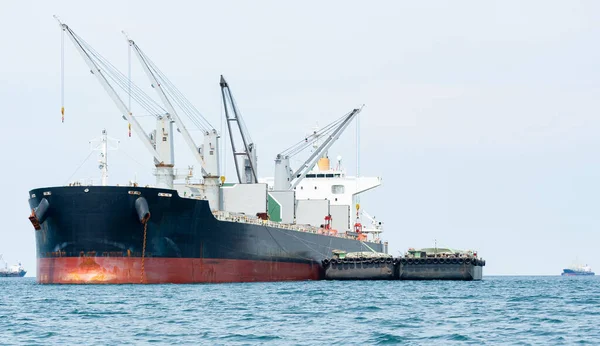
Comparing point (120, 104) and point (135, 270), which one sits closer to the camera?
point (135, 270)

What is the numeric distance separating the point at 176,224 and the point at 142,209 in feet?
10.0

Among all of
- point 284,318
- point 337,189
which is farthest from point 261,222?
point 284,318

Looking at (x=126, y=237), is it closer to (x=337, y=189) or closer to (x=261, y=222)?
(x=261, y=222)

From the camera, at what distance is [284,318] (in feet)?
108

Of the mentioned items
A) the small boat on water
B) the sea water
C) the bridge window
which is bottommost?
the sea water

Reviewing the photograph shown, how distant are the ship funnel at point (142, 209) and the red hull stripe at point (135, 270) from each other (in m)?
2.34

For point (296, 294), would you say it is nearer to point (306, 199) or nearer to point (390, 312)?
point (390, 312)

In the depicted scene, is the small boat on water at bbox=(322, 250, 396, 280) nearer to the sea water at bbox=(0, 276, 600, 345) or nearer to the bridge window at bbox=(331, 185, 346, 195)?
the bridge window at bbox=(331, 185, 346, 195)

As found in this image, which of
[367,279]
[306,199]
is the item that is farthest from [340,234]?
[367,279]

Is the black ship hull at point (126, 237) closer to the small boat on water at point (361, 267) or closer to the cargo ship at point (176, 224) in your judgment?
the cargo ship at point (176, 224)

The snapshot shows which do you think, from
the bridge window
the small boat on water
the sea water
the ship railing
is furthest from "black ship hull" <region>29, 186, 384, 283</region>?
the bridge window

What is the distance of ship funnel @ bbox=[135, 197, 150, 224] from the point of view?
4916cm

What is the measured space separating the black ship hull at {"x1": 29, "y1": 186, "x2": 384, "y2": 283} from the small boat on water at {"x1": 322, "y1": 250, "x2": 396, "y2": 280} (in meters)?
14.6

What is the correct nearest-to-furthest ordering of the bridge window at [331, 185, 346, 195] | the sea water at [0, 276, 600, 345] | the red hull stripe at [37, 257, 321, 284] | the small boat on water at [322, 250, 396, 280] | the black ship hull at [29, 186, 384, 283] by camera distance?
1. the sea water at [0, 276, 600, 345]
2. the black ship hull at [29, 186, 384, 283]
3. the red hull stripe at [37, 257, 321, 284]
4. the small boat on water at [322, 250, 396, 280]
5. the bridge window at [331, 185, 346, 195]
